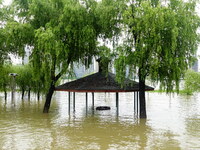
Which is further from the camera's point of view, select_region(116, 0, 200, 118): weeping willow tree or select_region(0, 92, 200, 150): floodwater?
select_region(116, 0, 200, 118): weeping willow tree

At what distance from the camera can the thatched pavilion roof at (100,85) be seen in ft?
55.1

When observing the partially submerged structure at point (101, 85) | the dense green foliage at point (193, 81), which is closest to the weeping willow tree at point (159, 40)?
the partially submerged structure at point (101, 85)

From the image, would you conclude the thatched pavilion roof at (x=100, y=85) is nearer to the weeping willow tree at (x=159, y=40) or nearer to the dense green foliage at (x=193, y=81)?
the weeping willow tree at (x=159, y=40)

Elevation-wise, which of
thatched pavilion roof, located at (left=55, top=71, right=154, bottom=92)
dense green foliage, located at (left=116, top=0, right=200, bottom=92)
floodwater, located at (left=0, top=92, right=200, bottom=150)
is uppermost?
dense green foliage, located at (left=116, top=0, right=200, bottom=92)

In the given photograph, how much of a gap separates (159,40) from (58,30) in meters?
6.33

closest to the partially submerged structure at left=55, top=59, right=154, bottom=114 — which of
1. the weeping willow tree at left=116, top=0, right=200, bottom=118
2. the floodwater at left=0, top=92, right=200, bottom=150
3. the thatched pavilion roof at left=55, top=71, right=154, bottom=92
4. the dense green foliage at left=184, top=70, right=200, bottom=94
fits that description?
the thatched pavilion roof at left=55, top=71, right=154, bottom=92

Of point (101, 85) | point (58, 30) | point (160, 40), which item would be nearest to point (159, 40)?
point (160, 40)

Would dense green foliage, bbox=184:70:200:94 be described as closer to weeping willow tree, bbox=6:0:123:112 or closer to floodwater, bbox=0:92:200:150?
floodwater, bbox=0:92:200:150

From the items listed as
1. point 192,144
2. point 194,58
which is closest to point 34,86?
point 194,58

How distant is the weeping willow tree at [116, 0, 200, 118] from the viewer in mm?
13750

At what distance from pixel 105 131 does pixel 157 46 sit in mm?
5328

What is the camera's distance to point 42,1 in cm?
1695

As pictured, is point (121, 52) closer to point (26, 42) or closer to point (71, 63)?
point (71, 63)

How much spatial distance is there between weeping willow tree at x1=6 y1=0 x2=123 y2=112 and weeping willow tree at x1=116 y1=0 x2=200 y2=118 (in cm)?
172
